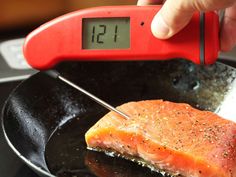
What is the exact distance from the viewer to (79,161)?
120 cm

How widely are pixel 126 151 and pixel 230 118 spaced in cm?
34

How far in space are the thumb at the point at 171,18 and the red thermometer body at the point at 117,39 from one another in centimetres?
4

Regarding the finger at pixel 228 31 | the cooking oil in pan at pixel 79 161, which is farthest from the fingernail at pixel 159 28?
the cooking oil in pan at pixel 79 161

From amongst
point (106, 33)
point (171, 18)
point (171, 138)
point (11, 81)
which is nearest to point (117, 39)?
point (106, 33)

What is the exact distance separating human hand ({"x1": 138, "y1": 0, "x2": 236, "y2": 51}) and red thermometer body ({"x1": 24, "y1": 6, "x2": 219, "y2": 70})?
0.12ft

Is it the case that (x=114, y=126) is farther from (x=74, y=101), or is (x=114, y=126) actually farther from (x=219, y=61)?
(x=219, y=61)

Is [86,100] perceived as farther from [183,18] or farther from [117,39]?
[183,18]

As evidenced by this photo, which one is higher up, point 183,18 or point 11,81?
point 183,18

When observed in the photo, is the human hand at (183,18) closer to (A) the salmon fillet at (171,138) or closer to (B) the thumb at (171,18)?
(B) the thumb at (171,18)

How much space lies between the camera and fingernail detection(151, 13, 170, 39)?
1.12m

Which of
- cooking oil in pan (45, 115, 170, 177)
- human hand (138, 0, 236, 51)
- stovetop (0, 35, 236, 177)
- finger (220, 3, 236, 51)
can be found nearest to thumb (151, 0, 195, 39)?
human hand (138, 0, 236, 51)

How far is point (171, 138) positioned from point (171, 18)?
0.95 ft

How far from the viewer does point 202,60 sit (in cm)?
117

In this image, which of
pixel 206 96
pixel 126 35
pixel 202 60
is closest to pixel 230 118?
pixel 206 96
